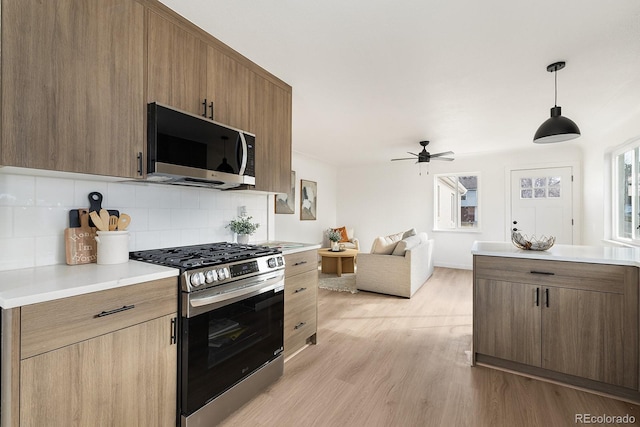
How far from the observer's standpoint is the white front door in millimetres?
5285

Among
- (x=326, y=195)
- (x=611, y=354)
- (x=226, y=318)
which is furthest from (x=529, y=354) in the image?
(x=326, y=195)

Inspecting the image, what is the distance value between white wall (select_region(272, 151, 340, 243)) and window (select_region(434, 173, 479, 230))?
95.5 inches

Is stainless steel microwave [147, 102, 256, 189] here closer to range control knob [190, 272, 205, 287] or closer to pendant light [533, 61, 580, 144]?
range control knob [190, 272, 205, 287]

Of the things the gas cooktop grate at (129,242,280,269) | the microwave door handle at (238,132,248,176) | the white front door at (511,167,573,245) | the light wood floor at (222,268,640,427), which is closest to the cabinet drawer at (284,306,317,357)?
the light wood floor at (222,268,640,427)

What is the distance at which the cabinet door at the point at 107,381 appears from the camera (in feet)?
3.57

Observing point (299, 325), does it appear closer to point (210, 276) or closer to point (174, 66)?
point (210, 276)

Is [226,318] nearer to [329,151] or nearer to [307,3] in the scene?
[307,3]

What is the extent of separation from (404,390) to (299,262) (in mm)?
1172

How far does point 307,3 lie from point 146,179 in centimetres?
133

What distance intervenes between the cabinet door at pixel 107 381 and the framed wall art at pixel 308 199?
15.8 feet

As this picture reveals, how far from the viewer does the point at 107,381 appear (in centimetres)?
126

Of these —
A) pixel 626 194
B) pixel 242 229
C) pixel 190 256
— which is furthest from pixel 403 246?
pixel 190 256

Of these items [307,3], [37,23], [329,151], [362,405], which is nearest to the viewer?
[37,23]

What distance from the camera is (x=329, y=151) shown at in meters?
5.76
